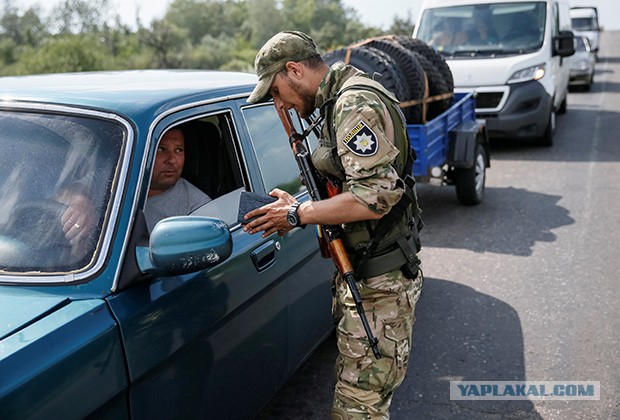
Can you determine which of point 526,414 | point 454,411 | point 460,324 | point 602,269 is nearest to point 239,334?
point 454,411

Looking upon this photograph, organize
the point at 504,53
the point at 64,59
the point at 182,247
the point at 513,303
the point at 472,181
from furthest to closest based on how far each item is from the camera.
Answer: the point at 64,59, the point at 504,53, the point at 472,181, the point at 513,303, the point at 182,247

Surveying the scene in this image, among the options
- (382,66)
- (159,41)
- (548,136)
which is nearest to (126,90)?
(382,66)

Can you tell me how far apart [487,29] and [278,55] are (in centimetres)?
907

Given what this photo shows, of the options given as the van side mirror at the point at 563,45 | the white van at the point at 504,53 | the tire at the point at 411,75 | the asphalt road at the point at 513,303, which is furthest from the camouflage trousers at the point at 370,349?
the van side mirror at the point at 563,45

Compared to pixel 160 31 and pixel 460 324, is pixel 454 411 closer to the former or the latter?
pixel 460 324

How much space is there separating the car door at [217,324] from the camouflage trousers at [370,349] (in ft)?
1.18

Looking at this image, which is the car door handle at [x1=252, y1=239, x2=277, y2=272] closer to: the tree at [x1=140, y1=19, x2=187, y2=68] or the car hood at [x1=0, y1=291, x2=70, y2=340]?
the car hood at [x1=0, y1=291, x2=70, y2=340]

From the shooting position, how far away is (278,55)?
95.6 inches

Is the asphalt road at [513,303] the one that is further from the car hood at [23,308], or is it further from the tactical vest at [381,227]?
the car hood at [23,308]

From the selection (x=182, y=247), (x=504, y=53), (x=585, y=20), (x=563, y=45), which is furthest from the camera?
(x=585, y=20)

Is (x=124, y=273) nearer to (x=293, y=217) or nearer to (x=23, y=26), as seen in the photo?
(x=293, y=217)

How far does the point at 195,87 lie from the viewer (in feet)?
9.80

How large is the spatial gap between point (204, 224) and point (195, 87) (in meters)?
1.01

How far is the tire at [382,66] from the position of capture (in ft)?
20.5
